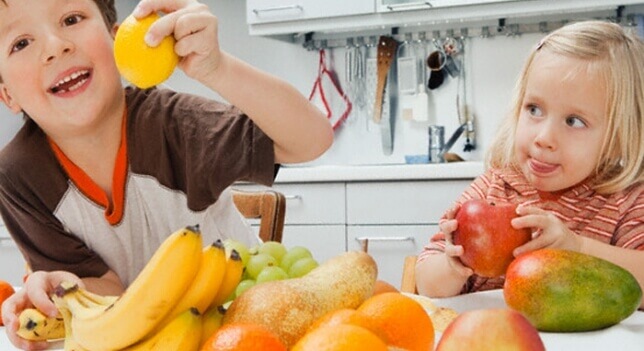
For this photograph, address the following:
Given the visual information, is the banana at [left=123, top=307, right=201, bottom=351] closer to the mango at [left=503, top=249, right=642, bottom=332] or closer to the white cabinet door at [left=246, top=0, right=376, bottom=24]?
the mango at [left=503, top=249, right=642, bottom=332]

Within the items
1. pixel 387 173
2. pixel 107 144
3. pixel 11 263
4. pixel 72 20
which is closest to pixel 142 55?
pixel 72 20

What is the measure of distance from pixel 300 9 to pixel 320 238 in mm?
895

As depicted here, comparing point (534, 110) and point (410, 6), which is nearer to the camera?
point (534, 110)

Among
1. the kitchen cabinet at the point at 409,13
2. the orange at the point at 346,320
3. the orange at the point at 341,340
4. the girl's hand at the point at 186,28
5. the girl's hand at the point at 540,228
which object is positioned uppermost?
the girl's hand at the point at 186,28

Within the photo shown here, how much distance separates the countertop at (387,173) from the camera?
Result: 2363 mm

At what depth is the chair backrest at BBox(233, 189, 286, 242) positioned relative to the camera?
1.54m

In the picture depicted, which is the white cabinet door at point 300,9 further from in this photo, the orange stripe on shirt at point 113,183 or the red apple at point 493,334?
the red apple at point 493,334

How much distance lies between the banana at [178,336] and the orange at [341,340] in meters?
0.12

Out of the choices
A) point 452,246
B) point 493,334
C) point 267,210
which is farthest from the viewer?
point 267,210

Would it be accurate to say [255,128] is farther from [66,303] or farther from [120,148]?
[66,303]

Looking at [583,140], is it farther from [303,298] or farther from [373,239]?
[373,239]

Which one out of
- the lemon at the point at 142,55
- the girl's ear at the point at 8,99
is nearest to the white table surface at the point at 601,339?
the lemon at the point at 142,55

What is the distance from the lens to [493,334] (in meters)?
0.45

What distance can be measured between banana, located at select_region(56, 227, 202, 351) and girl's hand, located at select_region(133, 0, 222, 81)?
Result: 0.27m
